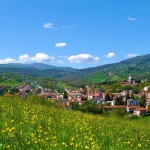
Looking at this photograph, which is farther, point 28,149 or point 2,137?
point 2,137

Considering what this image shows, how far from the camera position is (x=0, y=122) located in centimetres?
635

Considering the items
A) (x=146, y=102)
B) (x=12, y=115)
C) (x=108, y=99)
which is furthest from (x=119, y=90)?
(x=12, y=115)

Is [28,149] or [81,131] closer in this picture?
[28,149]

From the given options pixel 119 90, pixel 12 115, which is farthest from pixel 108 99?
pixel 12 115

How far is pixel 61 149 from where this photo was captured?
14.1 feet

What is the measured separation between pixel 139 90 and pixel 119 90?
13.8m

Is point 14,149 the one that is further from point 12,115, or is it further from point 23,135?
point 12,115

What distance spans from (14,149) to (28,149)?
0.24 m

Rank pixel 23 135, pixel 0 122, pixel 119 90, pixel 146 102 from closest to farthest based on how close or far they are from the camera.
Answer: pixel 23 135
pixel 0 122
pixel 146 102
pixel 119 90

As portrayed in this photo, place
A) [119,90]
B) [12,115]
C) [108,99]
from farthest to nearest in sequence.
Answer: [119,90]
[108,99]
[12,115]

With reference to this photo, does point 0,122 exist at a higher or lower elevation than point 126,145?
higher

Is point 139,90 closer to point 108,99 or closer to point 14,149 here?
point 108,99

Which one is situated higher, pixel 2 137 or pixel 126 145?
pixel 2 137

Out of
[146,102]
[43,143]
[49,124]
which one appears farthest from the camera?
[146,102]
